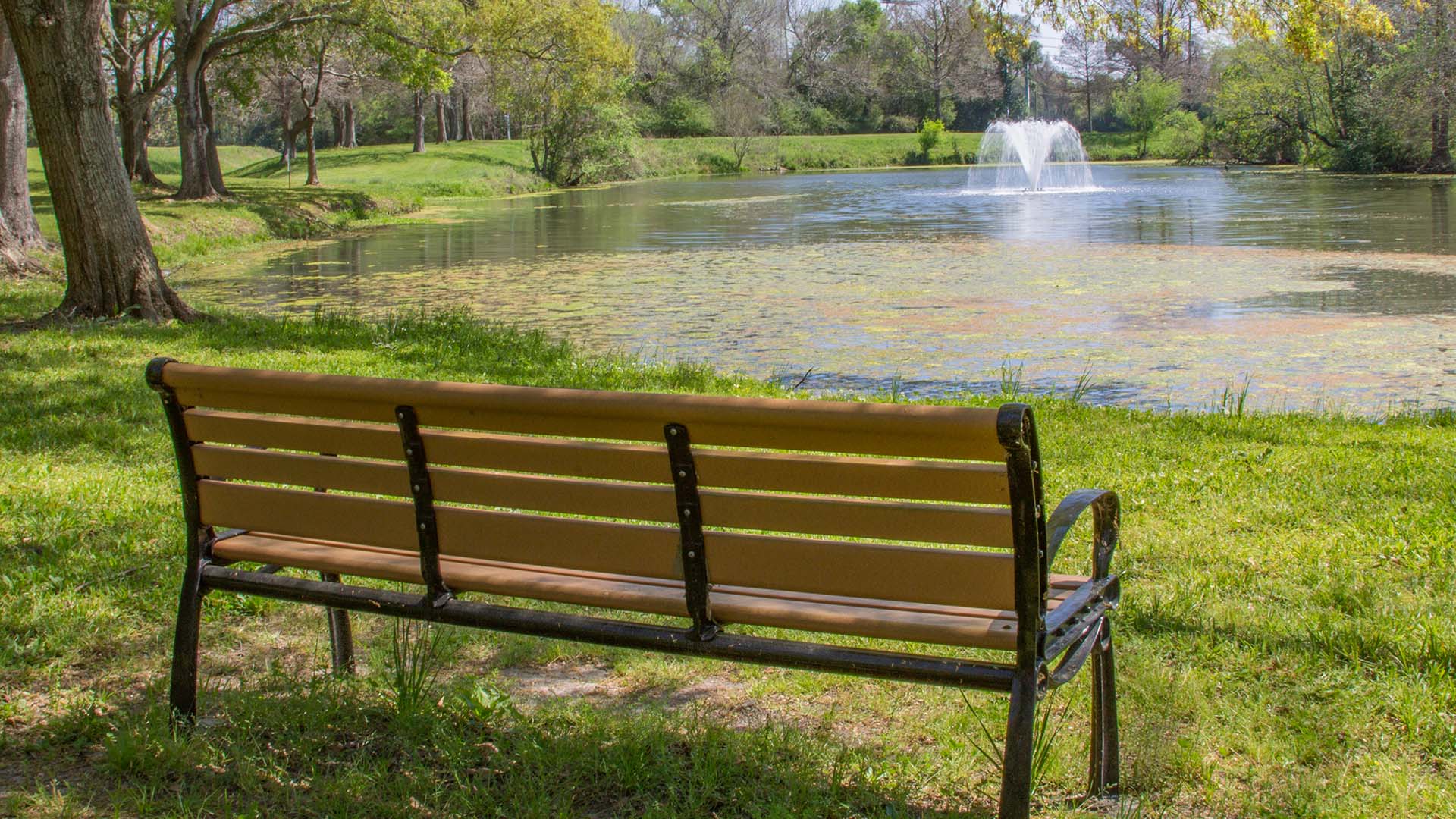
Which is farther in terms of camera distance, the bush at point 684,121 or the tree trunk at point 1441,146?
the bush at point 684,121

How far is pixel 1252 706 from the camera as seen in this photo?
330 centimetres

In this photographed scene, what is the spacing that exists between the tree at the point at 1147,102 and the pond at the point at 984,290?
4551 cm

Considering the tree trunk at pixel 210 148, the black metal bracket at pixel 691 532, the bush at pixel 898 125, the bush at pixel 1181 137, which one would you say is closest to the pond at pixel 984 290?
the tree trunk at pixel 210 148

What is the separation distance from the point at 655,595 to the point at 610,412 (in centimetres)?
48

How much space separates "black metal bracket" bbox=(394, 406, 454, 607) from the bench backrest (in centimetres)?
3

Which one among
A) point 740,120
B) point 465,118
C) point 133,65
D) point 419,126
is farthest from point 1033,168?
point 465,118

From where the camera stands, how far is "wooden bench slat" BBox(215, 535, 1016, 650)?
2.52 m

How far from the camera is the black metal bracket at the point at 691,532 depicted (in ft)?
8.33

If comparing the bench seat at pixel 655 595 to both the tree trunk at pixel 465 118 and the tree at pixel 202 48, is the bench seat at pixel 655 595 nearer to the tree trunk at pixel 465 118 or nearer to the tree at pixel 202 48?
the tree at pixel 202 48

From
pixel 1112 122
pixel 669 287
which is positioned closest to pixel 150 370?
pixel 669 287

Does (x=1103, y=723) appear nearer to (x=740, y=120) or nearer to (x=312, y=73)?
(x=312, y=73)

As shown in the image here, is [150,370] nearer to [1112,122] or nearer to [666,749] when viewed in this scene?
[666,749]

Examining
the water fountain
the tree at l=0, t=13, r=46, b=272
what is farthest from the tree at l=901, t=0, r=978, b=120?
the tree at l=0, t=13, r=46, b=272

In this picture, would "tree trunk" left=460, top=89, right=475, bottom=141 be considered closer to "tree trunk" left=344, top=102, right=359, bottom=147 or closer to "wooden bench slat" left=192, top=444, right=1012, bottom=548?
"tree trunk" left=344, top=102, right=359, bottom=147
